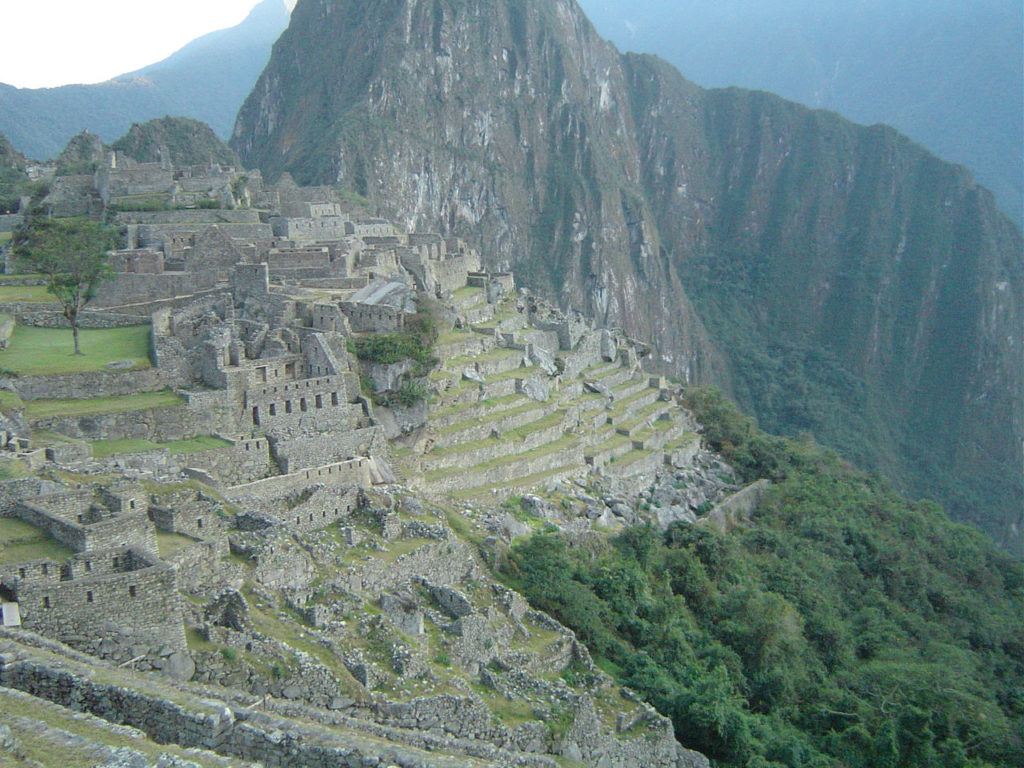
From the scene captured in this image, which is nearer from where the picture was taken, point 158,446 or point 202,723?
point 202,723

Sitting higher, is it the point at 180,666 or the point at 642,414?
the point at 180,666

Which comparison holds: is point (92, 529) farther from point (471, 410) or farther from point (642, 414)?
point (642, 414)

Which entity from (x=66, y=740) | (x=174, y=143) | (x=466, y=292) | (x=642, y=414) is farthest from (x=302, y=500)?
(x=174, y=143)

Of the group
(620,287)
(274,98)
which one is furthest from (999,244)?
(274,98)

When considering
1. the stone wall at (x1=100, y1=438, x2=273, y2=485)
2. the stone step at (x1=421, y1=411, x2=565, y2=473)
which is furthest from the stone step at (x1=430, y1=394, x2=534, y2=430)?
the stone wall at (x1=100, y1=438, x2=273, y2=485)

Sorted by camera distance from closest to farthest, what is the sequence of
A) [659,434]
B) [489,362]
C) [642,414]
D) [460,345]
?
[460,345], [489,362], [659,434], [642,414]

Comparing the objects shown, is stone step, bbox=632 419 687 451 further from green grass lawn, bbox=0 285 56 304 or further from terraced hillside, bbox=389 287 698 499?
green grass lawn, bbox=0 285 56 304
